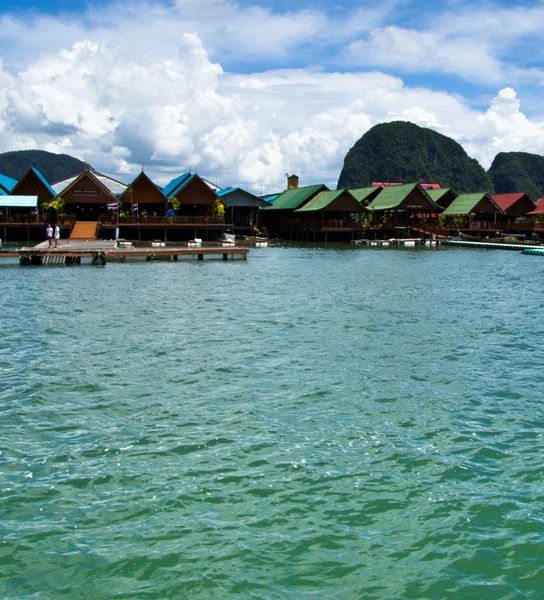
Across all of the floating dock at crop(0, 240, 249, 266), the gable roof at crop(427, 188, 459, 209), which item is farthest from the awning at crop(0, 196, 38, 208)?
the gable roof at crop(427, 188, 459, 209)

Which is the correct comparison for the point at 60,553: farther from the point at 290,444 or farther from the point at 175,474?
the point at 290,444

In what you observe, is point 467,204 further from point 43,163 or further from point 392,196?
point 43,163

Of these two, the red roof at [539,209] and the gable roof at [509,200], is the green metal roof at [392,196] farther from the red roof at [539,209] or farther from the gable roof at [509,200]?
the red roof at [539,209]

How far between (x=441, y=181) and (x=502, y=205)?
10826 centimetres

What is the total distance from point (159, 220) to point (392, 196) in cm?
3100

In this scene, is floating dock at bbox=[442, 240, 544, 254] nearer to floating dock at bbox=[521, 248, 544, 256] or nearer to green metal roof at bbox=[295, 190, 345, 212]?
floating dock at bbox=[521, 248, 544, 256]

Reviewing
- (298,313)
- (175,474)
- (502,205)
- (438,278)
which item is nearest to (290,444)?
(175,474)

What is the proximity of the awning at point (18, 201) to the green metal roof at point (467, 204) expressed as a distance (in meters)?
46.4

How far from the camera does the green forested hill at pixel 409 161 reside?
611 feet

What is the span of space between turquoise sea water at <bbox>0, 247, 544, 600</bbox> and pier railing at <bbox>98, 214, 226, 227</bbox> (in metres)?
37.6

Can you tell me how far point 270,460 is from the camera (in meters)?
8.69

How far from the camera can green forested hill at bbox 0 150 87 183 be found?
582 ft

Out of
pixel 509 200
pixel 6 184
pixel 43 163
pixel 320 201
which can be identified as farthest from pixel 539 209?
pixel 43 163

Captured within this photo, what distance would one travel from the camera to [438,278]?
3481 centimetres
